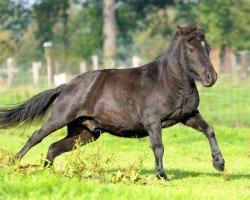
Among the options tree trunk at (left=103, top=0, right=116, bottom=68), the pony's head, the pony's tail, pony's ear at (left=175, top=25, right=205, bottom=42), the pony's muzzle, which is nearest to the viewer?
the pony's muzzle

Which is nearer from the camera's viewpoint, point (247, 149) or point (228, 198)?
point (228, 198)

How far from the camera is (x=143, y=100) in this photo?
11766 millimetres

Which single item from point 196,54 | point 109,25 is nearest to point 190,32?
point 196,54

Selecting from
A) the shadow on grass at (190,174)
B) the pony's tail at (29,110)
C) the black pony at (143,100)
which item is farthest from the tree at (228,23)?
the black pony at (143,100)

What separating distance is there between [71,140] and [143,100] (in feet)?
4.84

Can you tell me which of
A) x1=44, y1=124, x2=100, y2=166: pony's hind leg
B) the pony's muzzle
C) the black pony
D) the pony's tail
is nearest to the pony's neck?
the black pony

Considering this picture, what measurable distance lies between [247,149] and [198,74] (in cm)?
610

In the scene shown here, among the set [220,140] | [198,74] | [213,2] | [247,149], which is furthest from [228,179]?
[213,2]

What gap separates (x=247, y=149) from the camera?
55.5 feet

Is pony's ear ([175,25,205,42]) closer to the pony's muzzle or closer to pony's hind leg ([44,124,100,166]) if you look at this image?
the pony's muzzle

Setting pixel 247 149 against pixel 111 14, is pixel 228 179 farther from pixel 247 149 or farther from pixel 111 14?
pixel 111 14

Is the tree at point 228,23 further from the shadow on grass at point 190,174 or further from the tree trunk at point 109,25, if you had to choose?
the shadow on grass at point 190,174

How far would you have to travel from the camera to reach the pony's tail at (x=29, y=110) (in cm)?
1298

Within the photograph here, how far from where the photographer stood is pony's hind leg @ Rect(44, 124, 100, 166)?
1237 centimetres
